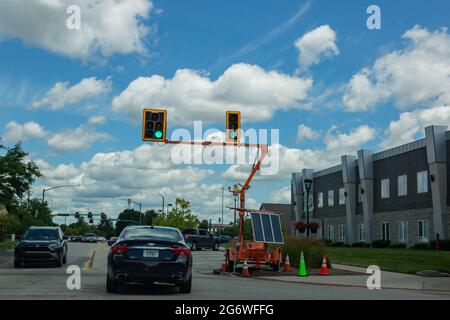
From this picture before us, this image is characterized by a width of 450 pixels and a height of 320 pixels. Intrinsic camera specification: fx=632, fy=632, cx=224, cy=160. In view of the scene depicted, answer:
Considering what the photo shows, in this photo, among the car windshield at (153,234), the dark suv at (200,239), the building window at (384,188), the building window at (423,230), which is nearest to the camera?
the car windshield at (153,234)

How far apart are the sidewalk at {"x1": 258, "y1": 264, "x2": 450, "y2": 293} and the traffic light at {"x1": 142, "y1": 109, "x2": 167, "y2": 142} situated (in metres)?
6.81

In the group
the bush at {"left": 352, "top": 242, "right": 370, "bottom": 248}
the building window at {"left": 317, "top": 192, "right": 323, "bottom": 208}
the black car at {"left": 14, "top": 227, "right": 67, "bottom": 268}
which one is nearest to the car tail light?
the black car at {"left": 14, "top": 227, "right": 67, "bottom": 268}

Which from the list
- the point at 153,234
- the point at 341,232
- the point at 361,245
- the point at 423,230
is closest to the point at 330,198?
the point at 341,232

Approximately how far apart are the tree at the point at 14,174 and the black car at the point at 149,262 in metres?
27.7

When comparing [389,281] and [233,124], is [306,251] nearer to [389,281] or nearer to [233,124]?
[389,281]

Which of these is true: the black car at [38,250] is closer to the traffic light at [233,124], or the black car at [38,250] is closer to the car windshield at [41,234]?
the car windshield at [41,234]

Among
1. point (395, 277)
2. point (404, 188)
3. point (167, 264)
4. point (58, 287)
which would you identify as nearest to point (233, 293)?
point (167, 264)

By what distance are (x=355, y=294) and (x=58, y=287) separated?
706 centimetres

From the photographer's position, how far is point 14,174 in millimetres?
39594

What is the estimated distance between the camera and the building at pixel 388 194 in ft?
154

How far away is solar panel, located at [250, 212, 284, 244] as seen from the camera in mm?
22594

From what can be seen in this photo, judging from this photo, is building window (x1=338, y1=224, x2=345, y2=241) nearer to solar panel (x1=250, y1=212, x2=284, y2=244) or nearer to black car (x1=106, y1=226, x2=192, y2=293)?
solar panel (x1=250, y1=212, x2=284, y2=244)

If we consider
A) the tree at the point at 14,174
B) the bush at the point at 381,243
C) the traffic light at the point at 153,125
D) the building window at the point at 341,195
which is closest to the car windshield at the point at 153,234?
the traffic light at the point at 153,125
